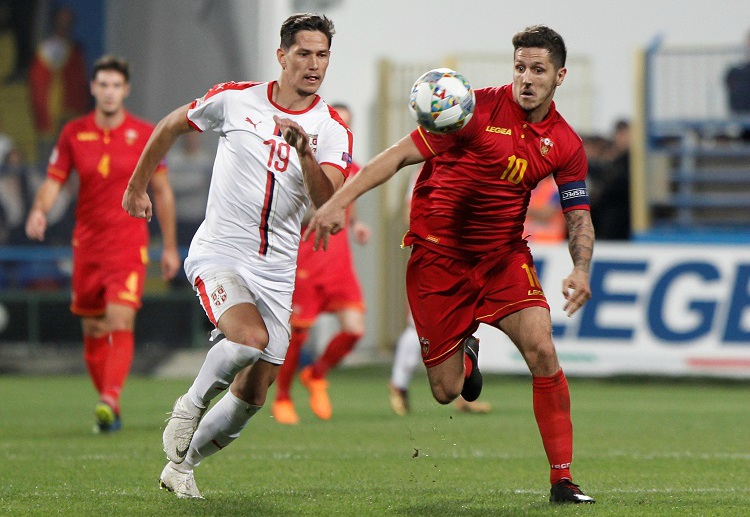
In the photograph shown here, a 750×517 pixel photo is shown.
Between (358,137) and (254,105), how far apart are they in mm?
11865

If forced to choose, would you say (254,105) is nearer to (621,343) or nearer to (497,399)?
(497,399)

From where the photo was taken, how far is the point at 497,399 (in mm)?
13617

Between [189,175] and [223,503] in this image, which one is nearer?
[223,503]

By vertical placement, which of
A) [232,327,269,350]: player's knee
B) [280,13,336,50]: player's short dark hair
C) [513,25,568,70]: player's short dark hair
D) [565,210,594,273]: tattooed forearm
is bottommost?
[232,327,269,350]: player's knee

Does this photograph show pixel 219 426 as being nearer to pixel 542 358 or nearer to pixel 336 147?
pixel 336 147

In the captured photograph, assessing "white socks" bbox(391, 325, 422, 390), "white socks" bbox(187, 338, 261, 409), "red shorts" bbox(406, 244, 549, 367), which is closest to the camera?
"white socks" bbox(187, 338, 261, 409)

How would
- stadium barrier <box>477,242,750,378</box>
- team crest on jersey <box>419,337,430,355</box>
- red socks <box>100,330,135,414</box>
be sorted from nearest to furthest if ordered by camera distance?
team crest on jersey <box>419,337,430,355</box>, red socks <box>100,330,135,414</box>, stadium barrier <box>477,242,750,378</box>

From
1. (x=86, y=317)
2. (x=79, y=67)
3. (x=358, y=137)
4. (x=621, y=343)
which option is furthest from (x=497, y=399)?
(x=79, y=67)

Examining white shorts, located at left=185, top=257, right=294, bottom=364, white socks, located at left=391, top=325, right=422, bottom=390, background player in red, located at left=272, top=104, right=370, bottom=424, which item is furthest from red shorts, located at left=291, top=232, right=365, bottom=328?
white shorts, located at left=185, top=257, right=294, bottom=364

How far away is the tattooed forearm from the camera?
264 inches

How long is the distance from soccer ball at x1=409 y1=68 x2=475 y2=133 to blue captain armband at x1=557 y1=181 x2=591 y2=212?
822 millimetres

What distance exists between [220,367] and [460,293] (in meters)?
1.39

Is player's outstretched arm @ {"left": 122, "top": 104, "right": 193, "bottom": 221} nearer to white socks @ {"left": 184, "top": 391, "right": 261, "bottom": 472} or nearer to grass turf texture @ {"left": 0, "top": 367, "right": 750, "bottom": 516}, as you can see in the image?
white socks @ {"left": 184, "top": 391, "right": 261, "bottom": 472}

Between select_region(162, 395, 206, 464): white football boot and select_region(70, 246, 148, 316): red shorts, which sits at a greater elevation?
select_region(70, 246, 148, 316): red shorts
